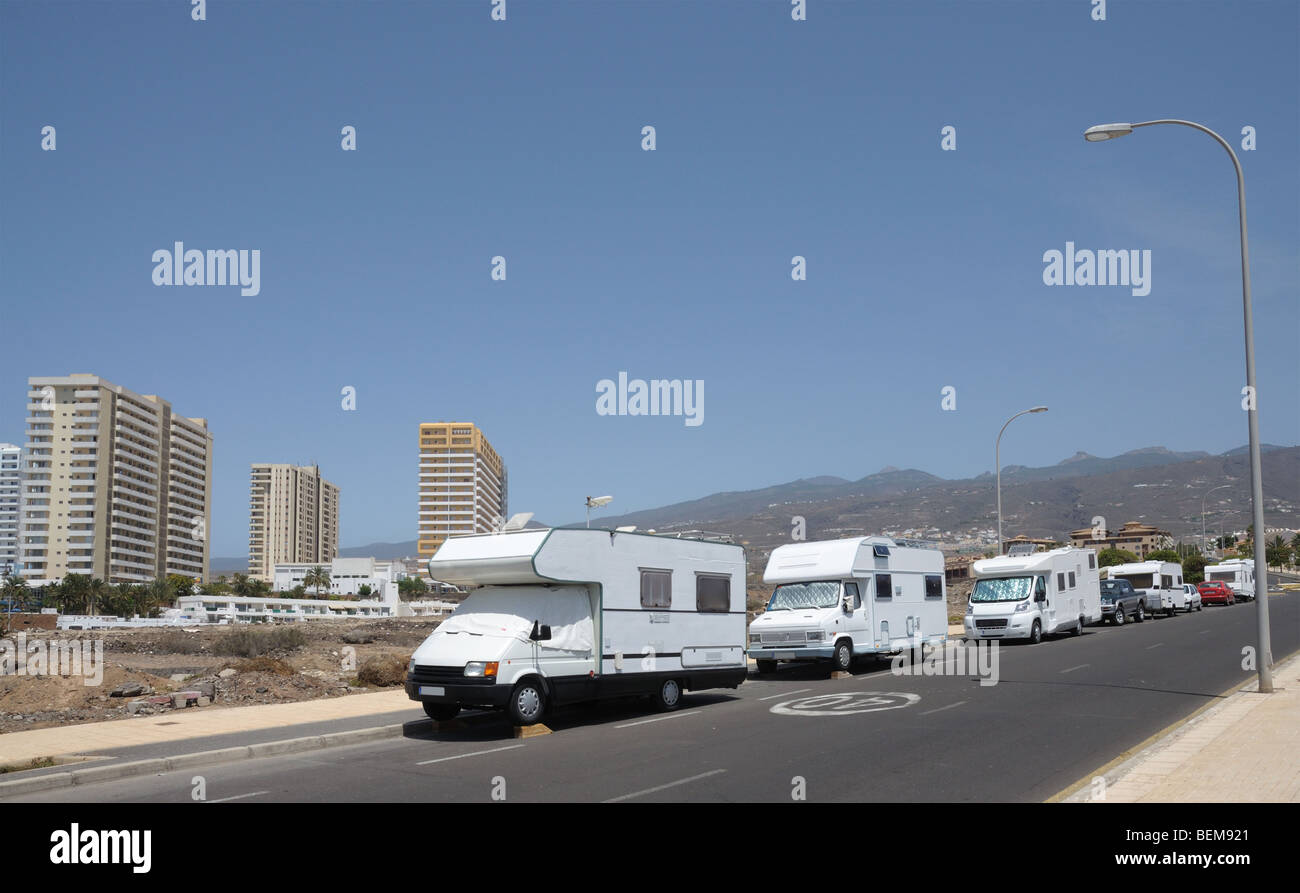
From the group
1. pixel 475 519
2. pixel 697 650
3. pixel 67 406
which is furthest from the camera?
pixel 475 519

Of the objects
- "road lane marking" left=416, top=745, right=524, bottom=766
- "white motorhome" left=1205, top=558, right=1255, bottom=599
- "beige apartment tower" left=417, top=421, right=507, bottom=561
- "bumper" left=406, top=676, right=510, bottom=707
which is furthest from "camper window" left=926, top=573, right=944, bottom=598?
"beige apartment tower" left=417, top=421, right=507, bottom=561

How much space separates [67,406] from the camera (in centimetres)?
15362

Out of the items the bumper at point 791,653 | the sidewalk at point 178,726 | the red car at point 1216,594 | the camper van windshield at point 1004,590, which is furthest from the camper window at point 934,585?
the red car at point 1216,594

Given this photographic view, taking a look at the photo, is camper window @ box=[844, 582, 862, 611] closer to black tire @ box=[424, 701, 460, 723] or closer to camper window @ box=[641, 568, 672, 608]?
camper window @ box=[641, 568, 672, 608]

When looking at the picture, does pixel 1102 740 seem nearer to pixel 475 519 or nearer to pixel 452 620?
pixel 452 620

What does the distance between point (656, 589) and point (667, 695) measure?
2.00m

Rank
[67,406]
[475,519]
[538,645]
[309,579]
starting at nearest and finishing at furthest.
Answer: [538,645]
[67,406]
[309,579]
[475,519]

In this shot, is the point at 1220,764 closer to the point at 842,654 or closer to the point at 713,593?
the point at 713,593

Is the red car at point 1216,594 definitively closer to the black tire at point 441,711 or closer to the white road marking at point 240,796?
the black tire at point 441,711

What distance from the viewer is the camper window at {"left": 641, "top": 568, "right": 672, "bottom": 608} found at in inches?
676

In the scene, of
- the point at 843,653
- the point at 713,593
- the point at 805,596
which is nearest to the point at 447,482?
the point at 805,596

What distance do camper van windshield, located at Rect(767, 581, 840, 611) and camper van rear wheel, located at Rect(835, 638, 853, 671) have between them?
0.92 metres
